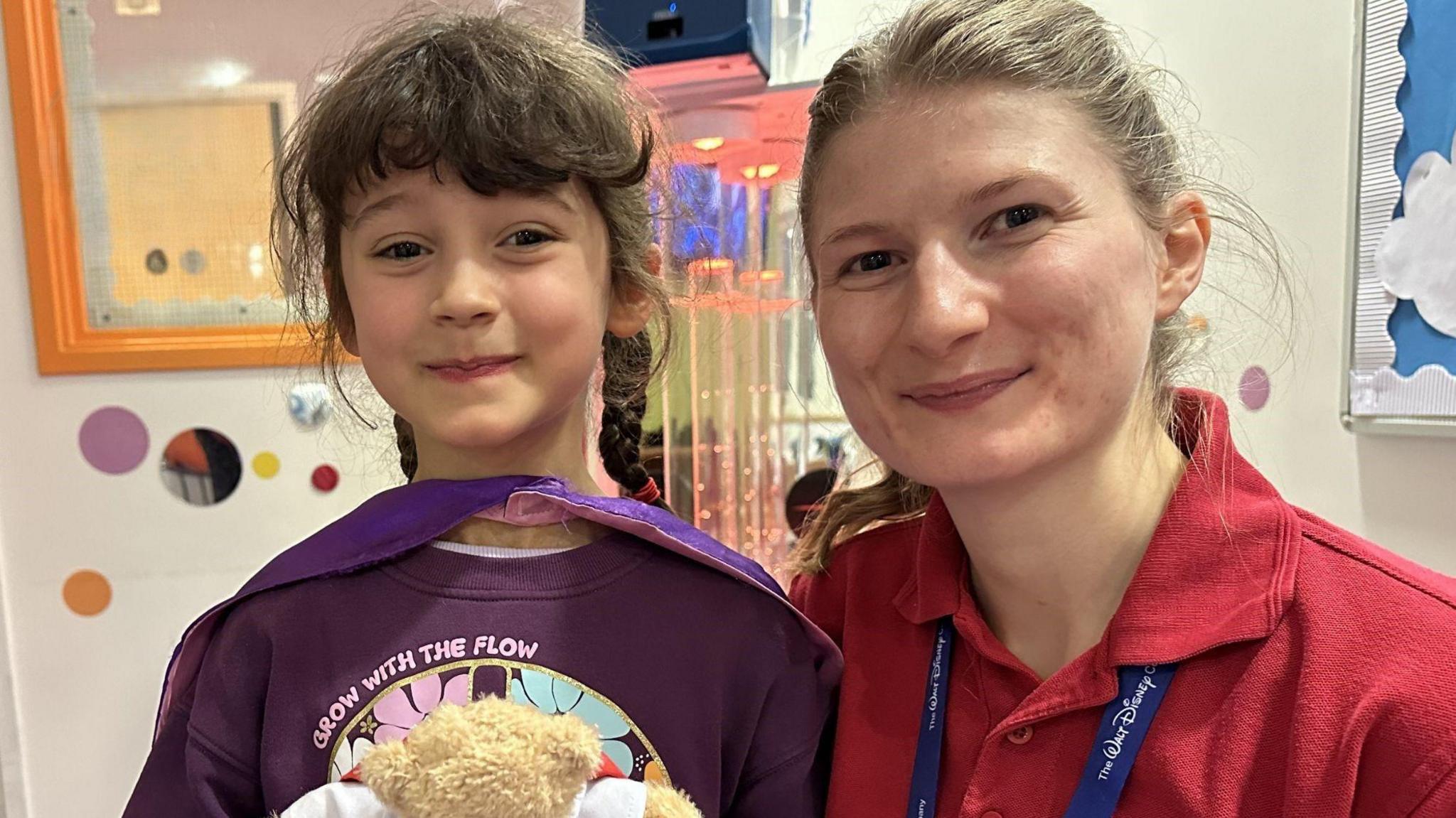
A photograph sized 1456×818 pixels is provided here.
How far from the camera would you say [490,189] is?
89 centimetres

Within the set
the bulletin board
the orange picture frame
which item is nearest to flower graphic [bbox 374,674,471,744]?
the orange picture frame

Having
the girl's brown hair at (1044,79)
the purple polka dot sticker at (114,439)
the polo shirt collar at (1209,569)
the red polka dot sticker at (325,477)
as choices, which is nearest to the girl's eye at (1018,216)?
the girl's brown hair at (1044,79)

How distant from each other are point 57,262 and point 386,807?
161 cm

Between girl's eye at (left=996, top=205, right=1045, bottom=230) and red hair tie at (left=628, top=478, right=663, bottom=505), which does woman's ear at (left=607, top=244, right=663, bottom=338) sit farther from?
girl's eye at (left=996, top=205, right=1045, bottom=230)

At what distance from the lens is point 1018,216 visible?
83cm

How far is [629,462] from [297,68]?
47.4 inches

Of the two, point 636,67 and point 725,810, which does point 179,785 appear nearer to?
point 725,810

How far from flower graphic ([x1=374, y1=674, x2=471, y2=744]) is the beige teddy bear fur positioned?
6.6 inches

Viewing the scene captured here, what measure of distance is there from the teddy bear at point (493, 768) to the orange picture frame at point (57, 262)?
1.25m

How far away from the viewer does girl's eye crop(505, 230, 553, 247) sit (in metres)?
0.92

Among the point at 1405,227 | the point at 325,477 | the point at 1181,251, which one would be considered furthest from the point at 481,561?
the point at 1405,227

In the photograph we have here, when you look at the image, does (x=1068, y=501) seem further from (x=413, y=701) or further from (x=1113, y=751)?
(x=413, y=701)

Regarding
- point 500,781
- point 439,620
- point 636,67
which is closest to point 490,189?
point 439,620

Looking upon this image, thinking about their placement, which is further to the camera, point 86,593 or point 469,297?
point 86,593
